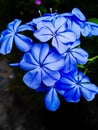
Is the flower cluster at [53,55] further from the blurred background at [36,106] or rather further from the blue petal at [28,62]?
the blurred background at [36,106]

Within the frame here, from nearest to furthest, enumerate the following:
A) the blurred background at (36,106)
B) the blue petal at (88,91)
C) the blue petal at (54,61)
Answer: the blue petal at (54,61) < the blue petal at (88,91) < the blurred background at (36,106)

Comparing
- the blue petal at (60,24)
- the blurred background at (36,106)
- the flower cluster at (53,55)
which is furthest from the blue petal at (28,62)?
the blurred background at (36,106)

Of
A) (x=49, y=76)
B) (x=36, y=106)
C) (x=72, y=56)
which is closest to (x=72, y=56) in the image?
(x=72, y=56)

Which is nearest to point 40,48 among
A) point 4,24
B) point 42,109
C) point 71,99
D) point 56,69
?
point 56,69

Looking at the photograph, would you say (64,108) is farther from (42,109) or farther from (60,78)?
(60,78)

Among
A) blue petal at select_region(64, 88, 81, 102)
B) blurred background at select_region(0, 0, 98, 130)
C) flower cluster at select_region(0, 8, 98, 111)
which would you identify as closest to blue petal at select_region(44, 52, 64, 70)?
flower cluster at select_region(0, 8, 98, 111)

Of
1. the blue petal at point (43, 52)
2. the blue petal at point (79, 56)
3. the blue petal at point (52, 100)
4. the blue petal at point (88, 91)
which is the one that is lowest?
the blue petal at point (88, 91)

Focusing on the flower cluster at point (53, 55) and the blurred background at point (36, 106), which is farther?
the blurred background at point (36, 106)
